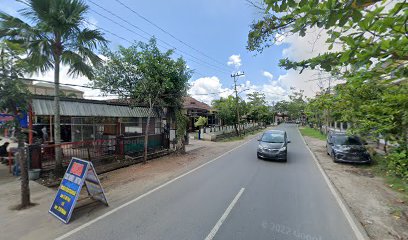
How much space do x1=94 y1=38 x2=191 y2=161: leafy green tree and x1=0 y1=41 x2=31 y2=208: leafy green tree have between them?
6.28m

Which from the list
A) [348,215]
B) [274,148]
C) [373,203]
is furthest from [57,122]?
[373,203]

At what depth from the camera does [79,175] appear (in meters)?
5.27

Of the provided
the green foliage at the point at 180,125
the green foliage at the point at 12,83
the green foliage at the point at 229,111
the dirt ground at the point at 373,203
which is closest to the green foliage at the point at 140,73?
the green foliage at the point at 180,125

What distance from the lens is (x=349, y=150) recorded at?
1081cm

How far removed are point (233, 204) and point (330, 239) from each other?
232 centimetres

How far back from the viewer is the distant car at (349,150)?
10.6 m

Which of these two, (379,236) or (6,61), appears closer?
(379,236)

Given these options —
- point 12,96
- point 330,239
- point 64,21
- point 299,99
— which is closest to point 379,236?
point 330,239

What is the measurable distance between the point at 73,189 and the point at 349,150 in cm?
1234

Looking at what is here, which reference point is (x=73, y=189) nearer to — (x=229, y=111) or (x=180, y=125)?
(x=180, y=125)

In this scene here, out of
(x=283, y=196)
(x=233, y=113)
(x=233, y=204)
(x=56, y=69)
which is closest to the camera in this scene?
(x=233, y=204)

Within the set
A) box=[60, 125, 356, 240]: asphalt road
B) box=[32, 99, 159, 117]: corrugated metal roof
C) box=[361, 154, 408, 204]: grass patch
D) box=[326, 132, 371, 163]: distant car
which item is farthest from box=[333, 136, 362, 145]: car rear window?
box=[32, 99, 159, 117]: corrugated metal roof

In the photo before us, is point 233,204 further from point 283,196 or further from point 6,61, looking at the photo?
point 6,61

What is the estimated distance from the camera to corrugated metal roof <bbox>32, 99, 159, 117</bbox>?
8695mm
